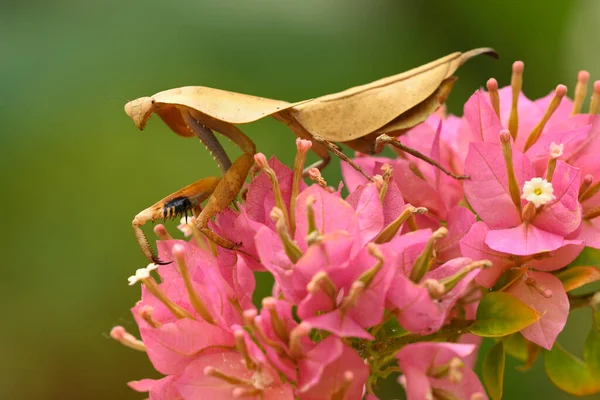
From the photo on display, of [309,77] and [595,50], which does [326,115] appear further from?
[595,50]

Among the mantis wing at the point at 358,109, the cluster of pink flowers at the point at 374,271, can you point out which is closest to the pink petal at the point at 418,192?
the cluster of pink flowers at the point at 374,271

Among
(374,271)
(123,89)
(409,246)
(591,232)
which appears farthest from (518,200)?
(123,89)

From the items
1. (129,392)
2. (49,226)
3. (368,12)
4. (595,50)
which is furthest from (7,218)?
(595,50)

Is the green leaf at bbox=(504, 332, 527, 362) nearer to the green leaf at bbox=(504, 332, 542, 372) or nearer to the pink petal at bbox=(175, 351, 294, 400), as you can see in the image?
the green leaf at bbox=(504, 332, 542, 372)

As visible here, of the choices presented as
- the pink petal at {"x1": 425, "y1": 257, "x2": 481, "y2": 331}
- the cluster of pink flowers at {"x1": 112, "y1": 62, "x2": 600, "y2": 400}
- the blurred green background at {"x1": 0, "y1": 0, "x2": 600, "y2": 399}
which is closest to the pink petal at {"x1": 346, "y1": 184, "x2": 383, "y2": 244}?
the cluster of pink flowers at {"x1": 112, "y1": 62, "x2": 600, "y2": 400}

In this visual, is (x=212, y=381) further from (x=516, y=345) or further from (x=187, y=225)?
(x=516, y=345)

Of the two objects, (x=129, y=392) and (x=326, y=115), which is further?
(x=129, y=392)
